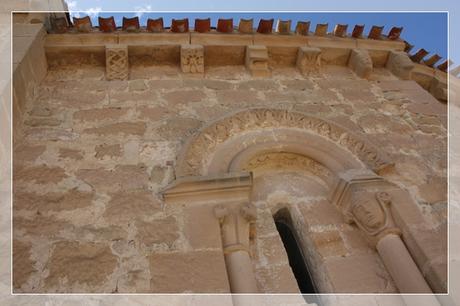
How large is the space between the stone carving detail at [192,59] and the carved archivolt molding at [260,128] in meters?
0.94

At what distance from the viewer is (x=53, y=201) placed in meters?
2.79

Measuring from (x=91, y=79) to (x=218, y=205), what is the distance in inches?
83.1

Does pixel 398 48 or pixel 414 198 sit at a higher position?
pixel 398 48

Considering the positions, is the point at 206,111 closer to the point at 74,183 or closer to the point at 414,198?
the point at 74,183

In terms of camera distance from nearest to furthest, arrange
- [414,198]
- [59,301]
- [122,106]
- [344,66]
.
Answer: [59,301], [414,198], [122,106], [344,66]

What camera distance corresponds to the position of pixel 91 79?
4125mm

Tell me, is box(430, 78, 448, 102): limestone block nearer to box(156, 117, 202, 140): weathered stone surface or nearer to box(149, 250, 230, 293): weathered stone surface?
box(156, 117, 202, 140): weathered stone surface

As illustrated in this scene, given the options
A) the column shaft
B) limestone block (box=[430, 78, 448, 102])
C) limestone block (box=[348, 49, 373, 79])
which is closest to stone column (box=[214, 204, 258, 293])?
the column shaft

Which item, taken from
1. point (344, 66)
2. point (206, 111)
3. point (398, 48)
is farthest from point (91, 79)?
point (398, 48)

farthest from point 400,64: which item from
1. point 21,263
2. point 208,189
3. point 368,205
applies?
point 21,263

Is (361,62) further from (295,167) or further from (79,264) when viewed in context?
(79,264)

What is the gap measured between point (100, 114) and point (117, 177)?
0.85 metres

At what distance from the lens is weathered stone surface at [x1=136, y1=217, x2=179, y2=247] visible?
2.57m

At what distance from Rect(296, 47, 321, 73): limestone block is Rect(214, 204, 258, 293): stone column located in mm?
2333
